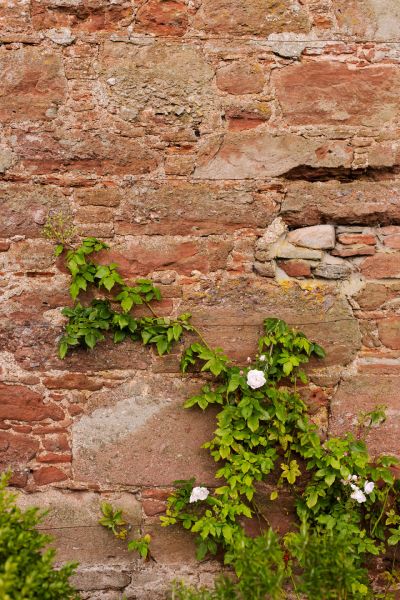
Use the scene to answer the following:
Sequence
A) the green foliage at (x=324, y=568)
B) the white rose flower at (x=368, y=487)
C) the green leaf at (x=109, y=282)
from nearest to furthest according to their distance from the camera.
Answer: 1. the green foliage at (x=324, y=568)
2. the white rose flower at (x=368, y=487)
3. the green leaf at (x=109, y=282)

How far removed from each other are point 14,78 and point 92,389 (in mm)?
1596

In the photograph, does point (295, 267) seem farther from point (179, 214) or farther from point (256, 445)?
point (256, 445)

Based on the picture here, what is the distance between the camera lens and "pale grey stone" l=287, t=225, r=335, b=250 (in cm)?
281

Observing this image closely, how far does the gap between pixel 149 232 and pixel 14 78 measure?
1011mm

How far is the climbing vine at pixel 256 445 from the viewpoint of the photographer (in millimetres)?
2646

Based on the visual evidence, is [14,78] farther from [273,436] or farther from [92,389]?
[273,436]

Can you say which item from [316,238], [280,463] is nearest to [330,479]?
[280,463]

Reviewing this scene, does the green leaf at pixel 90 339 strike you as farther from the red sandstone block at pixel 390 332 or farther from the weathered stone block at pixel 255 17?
the weathered stone block at pixel 255 17

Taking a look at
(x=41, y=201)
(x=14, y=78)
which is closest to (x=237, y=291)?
(x=41, y=201)

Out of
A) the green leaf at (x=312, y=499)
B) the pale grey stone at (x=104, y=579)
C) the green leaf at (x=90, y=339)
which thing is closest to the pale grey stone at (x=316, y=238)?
the green leaf at (x=90, y=339)

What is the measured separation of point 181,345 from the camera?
2.81 m

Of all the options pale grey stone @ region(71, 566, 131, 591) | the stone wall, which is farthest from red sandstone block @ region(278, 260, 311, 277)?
pale grey stone @ region(71, 566, 131, 591)

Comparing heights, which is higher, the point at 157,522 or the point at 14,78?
the point at 14,78

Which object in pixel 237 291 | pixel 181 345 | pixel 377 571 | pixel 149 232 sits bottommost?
pixel 377 571
